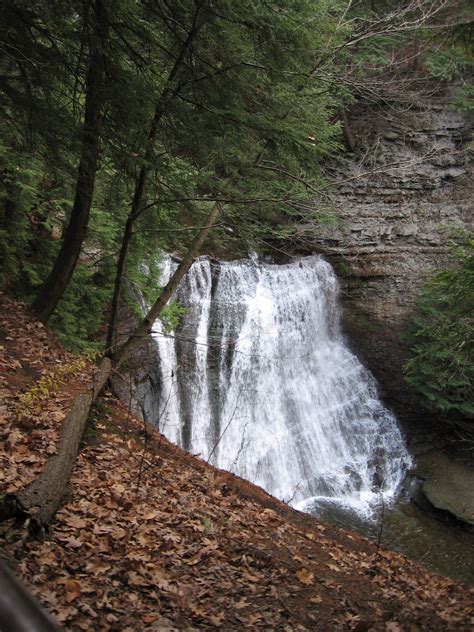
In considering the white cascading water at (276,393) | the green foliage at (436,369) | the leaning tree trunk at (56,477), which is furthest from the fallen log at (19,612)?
the green foliage at (436,369)

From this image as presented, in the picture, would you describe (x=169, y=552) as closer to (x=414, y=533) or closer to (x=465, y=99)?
(x=414, y=533)

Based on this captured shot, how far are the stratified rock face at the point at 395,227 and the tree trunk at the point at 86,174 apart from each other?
10.7 meters

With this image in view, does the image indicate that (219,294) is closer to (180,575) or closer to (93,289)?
(93,289)

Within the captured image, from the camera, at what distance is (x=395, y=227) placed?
18.3m

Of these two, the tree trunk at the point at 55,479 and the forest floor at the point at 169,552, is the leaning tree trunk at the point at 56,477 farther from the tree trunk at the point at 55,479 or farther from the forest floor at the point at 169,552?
the forest floor at the point at 169,552

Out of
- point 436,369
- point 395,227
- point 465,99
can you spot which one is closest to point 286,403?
point 436,369

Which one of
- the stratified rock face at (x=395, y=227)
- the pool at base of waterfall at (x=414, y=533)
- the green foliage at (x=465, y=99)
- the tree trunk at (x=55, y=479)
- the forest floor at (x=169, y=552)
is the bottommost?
the pool at base of waterfall at (x=414, y=533)

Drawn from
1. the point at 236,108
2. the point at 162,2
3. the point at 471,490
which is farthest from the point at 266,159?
the point at 471,490

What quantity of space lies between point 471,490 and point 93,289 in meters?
11.4

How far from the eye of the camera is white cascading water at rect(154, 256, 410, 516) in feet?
40.2

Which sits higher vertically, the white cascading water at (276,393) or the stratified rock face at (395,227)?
the stratified rock face at (395,227)

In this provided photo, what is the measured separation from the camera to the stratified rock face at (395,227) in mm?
17297

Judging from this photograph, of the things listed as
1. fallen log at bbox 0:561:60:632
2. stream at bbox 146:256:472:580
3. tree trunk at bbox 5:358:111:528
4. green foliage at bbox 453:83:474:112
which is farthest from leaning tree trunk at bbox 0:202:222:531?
green foliage at bbox 453:83:474:112

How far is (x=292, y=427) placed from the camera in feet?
45.7
